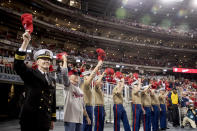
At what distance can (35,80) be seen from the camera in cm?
197

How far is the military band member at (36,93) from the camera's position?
178cm

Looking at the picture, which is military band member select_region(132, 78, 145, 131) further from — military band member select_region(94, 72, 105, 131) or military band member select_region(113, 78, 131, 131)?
military band member select_region(94, 72, 105, 131)

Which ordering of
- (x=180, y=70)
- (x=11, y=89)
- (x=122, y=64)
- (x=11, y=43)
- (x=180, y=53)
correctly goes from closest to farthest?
(x=11, y=89) < (x=11, y=43) < (x=122, y=64) < (x=180, y=70) < (x=180, y=53)

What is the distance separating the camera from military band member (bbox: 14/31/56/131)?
178 cm

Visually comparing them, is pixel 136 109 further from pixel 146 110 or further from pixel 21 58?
pixel 21 58

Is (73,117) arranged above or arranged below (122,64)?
below

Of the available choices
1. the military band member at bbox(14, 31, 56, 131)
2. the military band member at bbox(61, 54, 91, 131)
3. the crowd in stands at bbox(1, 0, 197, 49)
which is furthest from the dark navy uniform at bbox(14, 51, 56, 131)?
the crowd in stands at bbox(1, 0, 197, 49)

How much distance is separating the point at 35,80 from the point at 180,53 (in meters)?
35.4

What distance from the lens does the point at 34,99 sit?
1.90 metres

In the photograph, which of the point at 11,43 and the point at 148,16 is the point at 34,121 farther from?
the point at 148,16

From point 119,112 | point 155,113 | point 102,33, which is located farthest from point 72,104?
point 102,33

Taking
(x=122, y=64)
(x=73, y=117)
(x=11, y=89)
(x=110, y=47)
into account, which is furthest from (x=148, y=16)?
(x=73, y=117)

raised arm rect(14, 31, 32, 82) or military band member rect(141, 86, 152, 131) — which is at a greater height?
raised arm rect(14, 31, 32, 82)

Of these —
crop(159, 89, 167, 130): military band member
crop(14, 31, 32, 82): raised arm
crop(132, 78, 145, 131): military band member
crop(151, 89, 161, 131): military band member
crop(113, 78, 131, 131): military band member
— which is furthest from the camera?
crop(159, 89, 167, 130): military band member
